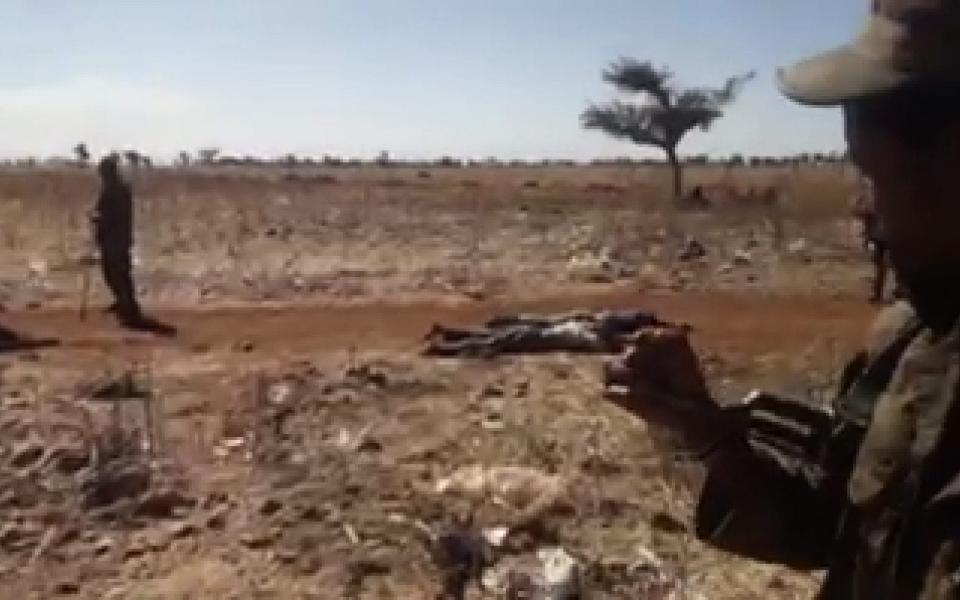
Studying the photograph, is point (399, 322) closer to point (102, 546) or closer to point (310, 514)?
point (310, 514)

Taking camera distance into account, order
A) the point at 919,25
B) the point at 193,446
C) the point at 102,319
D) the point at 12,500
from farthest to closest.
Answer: the point at 102,319 → the point at 193,446 → the point at 12,500 → the point at 919,25

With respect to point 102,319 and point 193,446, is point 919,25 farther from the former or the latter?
point 102,319

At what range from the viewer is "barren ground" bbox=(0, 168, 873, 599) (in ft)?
15.6

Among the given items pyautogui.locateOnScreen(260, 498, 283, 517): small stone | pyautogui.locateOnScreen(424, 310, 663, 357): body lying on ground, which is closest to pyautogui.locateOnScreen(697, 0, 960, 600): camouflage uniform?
pyautogui.locateOnScreen(260, 498, 283, 517): small stone

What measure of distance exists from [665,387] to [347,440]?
4.34m

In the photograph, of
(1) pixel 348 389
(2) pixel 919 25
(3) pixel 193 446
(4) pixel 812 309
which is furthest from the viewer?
(4) pixel 812 309

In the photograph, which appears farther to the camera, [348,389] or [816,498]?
[348,389]

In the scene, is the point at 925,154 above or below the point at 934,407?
above

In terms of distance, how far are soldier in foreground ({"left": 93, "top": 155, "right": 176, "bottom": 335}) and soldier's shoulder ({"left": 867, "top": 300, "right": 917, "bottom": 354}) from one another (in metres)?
9.64

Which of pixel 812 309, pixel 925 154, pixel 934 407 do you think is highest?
pixel 925 154

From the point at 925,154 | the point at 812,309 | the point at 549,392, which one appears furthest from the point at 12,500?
the point at 812,309

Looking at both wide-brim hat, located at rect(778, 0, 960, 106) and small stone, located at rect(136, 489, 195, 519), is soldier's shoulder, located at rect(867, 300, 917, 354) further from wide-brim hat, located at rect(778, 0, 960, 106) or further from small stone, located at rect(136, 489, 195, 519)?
small stone, located at rect(136, 489, 195, 519)

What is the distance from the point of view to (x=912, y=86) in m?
1.32

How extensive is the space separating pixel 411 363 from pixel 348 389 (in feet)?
3.23
